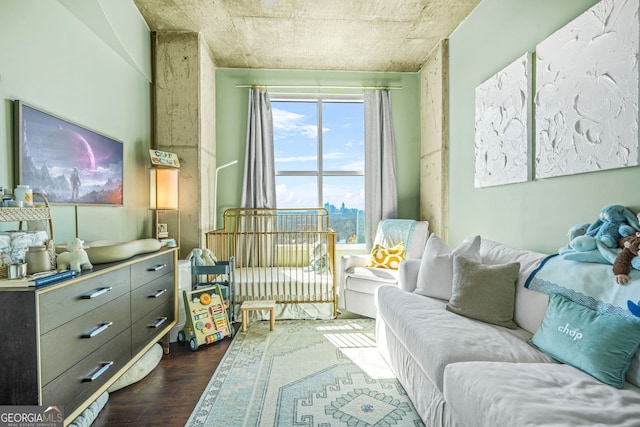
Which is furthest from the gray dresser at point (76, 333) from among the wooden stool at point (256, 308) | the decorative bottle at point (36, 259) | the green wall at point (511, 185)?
the green wall at point (511, 185)

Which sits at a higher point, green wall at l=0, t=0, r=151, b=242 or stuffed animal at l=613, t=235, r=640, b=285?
green wall at l=0, t=0, r=151, b=242

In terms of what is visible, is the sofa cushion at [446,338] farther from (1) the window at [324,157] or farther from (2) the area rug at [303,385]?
(1) the window at [324,157]

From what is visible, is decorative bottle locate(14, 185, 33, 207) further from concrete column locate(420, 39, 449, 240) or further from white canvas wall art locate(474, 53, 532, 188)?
concrete column locate(420, 39, 449, 240)

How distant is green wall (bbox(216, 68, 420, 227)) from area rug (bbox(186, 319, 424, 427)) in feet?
6.53

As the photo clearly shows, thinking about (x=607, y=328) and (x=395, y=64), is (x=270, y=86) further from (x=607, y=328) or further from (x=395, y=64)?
(x=607, y=328)

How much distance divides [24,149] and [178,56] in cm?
210

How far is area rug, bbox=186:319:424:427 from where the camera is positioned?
179cm

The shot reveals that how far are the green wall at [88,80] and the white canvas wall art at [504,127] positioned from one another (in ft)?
9.65

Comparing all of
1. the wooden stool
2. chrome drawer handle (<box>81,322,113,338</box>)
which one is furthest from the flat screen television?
the wooden stool

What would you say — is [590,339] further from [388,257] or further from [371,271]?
[388,257]

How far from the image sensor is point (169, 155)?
10.4 feet

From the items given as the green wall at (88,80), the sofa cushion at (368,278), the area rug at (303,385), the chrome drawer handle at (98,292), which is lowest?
the area rug at (303,385)

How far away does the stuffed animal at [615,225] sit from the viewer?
1522 mm

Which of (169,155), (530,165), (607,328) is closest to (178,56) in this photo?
(169,155)
